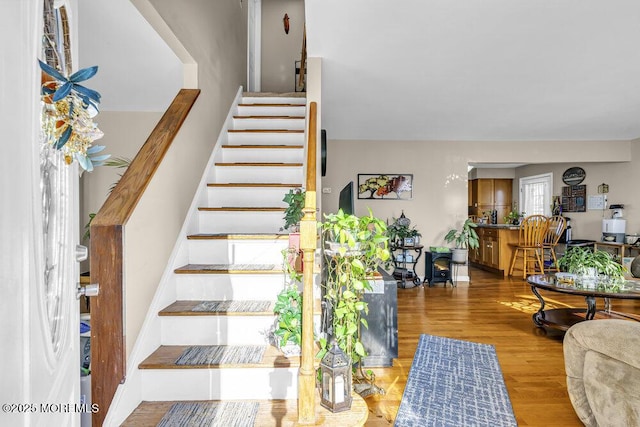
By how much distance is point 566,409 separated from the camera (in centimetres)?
206

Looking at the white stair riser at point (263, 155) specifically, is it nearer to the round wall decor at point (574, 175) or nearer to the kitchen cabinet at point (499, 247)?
the kitchen cabinet at point (499, 247)

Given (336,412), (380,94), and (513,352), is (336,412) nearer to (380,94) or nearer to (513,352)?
(513,352)

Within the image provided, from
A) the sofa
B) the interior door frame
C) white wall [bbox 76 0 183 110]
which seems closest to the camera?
the sofa

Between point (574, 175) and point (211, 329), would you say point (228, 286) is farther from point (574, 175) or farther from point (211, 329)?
point (574, 175)

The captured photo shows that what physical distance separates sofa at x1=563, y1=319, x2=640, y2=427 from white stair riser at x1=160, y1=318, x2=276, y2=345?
5.39 ft

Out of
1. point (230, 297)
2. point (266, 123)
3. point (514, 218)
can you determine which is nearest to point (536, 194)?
point (514, 218)

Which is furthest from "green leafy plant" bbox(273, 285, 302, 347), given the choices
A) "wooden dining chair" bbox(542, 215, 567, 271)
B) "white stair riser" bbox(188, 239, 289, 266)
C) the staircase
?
"wooden dining chair" bbox(542, 215, 567, 271)

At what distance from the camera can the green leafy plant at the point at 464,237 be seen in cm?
557

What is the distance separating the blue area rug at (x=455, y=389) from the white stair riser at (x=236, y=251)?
1.28 m

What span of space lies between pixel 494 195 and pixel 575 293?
646 centimetres

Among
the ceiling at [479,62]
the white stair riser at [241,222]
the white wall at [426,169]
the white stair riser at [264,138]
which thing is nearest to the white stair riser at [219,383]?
the white stair riser at [241,222]

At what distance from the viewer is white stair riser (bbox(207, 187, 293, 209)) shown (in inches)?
113

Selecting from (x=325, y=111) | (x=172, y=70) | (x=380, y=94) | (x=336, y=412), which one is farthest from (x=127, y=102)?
(x=336, y=412)

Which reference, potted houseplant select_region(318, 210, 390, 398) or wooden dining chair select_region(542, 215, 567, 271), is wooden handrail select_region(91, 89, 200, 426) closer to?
potted houseplant select_region(318, 210, 390, 398)
